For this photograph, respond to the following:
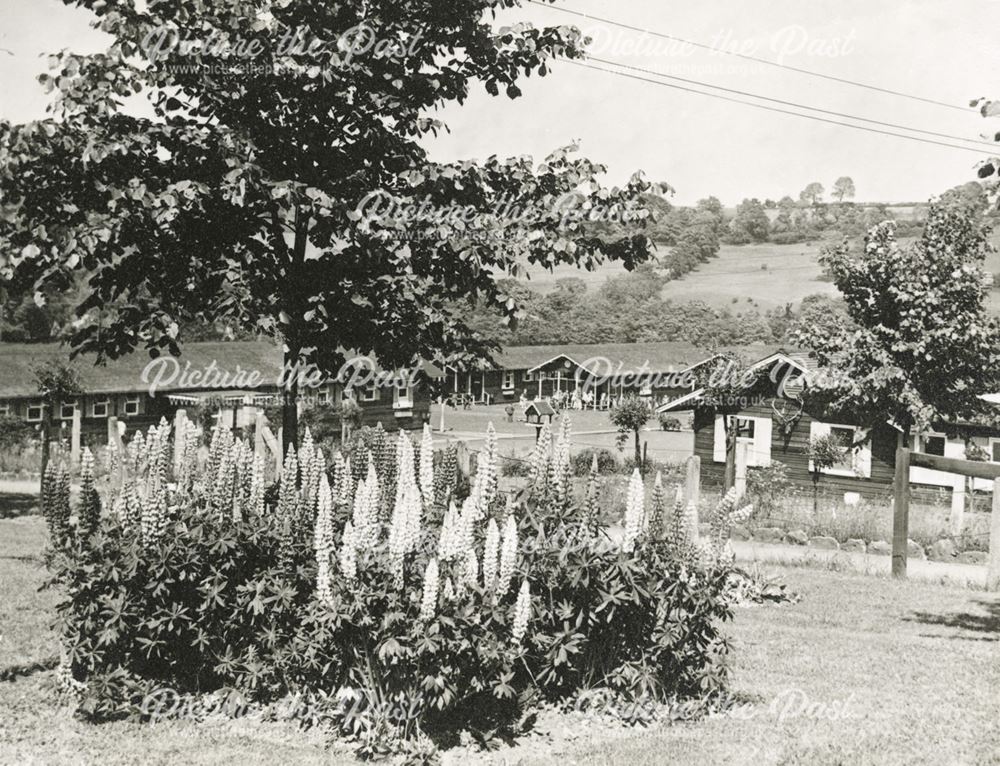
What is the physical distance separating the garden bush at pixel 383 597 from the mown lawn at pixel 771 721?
0.30 meters

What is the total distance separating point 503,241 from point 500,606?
3124 mm

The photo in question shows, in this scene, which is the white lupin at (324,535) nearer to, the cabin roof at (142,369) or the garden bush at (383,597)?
the garden bush at (383,597)

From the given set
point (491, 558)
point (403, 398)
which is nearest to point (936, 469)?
point (491, 558)

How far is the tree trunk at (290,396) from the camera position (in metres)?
7.95

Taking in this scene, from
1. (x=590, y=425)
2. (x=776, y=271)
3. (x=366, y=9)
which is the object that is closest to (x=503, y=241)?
(x=366, y=9)

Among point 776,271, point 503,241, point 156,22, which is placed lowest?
point 503,241

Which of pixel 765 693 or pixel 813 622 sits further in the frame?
pixel 813 622

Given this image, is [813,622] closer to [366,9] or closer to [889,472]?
[366,9]

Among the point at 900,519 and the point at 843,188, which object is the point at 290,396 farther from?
the point at 843,188

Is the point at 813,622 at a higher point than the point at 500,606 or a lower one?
lower

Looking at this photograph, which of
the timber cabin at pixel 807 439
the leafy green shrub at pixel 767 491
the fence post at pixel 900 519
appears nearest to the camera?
the fence post at pixel 900 519

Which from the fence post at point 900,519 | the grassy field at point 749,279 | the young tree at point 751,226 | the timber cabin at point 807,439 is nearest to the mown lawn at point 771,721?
the fence post at point 900,519

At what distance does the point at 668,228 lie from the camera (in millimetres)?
134750

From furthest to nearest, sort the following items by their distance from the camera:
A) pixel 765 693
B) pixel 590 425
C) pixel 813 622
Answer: pixel 590 425, pixel 813 622, pixel 765 693
